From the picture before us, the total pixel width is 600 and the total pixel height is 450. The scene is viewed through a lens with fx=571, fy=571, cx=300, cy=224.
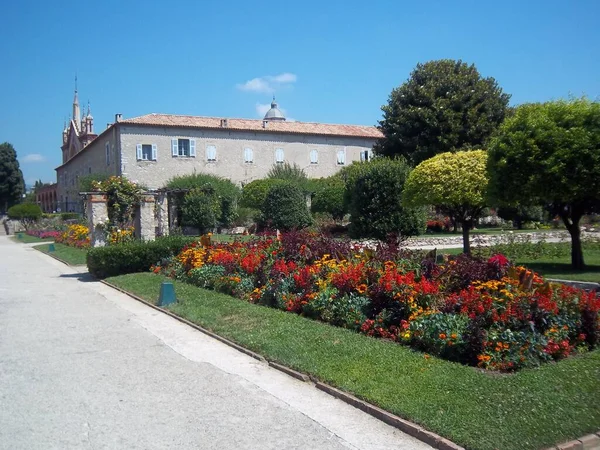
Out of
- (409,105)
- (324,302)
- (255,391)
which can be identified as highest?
(409,105)

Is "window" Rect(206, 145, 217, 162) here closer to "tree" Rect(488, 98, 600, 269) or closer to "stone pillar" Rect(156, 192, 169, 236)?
"stone pillar" Rect(156, 192, 169, 236)

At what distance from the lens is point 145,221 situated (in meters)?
20.9

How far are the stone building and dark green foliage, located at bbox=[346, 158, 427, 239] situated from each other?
27.1 m

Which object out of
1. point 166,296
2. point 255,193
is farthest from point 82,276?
point 255,193

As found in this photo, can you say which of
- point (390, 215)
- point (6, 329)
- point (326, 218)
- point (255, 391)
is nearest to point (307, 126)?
point (326, 218)

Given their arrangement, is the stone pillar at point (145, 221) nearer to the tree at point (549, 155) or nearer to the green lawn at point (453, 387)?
the tree at point (549, 155)

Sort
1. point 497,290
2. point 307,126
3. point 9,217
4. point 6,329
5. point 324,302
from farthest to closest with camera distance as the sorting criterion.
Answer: point 9,217 → point 307,126 → point 6,329 → point 324,302 → point 497,290

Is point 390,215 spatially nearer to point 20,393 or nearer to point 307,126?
point 20,393

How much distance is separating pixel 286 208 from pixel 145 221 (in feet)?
44.2

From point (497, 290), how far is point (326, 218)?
29926mm

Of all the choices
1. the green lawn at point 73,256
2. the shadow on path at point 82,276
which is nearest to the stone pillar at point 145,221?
the shadow on path at point 82,276

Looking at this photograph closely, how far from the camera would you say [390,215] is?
2231 cm

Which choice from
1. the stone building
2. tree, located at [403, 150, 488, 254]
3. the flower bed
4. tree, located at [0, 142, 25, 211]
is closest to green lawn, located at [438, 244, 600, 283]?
tree, located at [403, 150, 488, 254]

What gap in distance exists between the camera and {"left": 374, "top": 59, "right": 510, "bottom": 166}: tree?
32531 millimetres
